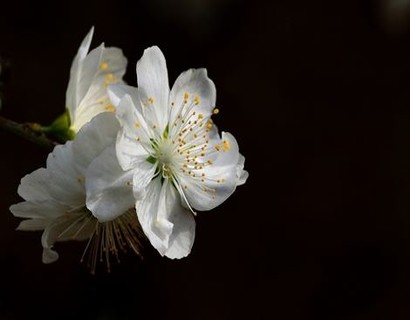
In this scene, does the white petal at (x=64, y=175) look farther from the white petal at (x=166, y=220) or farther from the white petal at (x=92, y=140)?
the white petal at (x=166, y=220)

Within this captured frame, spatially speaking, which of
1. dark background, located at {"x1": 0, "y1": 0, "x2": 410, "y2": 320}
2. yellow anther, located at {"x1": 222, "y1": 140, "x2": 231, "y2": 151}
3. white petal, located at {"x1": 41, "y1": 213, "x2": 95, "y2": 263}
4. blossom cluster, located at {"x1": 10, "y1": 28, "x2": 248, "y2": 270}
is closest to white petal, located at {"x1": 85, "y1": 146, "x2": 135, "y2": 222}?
blossom cluster, located at {"x1": 10, "y1": 28, "x2": 248, "y2": 270}

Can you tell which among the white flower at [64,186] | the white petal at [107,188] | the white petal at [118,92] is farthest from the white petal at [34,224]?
the white petal at [118,92]

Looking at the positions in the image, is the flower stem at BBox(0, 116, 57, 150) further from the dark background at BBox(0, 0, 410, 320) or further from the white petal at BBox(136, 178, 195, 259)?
the dark background at BBox(0, 0, 410, 320)

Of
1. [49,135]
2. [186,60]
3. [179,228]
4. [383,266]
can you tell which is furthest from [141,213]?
[383,266]

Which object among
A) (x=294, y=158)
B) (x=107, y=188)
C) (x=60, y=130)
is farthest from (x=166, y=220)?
(x=294, y=158)

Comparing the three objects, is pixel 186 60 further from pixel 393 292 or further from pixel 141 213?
pixel 141 213

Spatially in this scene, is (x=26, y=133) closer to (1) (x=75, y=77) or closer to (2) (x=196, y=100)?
(1) (x=75, y=77)
